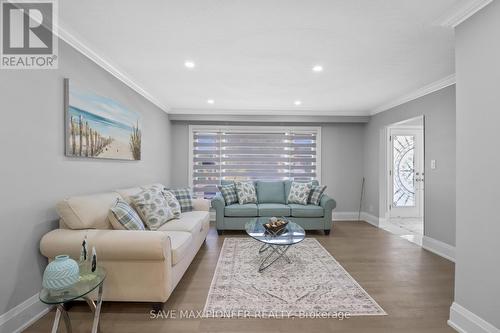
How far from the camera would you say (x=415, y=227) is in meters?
5.15

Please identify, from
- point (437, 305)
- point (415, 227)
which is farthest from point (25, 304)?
point (415, 227)

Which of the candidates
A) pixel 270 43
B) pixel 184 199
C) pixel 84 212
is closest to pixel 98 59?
pixel 84 212

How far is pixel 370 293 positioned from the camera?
95.8 inches

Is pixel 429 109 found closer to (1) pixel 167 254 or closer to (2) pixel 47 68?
(1) pixel 167 254

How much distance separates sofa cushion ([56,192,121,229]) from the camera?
6.98 ft

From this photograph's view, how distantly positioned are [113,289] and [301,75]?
10.7 ft

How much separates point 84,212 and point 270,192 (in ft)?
11.7

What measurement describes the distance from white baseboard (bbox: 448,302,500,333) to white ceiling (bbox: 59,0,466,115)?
7.84 feet

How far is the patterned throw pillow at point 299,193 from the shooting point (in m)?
4.86

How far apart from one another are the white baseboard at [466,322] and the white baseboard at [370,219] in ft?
10.9

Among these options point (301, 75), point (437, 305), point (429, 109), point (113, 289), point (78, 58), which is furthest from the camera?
point (429, 109)

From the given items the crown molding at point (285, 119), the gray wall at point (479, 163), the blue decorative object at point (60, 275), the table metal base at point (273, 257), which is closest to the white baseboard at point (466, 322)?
the gray wall at point (479, 163)

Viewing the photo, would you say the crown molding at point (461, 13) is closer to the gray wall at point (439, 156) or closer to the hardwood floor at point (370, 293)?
the gray wall at point (439, 156)

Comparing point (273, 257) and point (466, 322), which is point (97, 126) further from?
point (466, 322)
